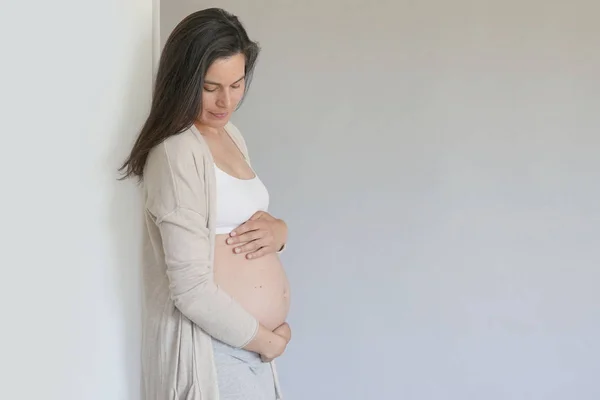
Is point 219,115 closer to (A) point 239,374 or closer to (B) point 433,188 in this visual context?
(A) point 239,374

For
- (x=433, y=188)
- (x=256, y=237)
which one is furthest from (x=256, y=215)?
(x=433, y=188)

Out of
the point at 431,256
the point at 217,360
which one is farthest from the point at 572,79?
the point at 217,360

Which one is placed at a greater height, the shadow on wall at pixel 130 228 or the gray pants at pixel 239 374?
the shadow on wall at pixel 130 228

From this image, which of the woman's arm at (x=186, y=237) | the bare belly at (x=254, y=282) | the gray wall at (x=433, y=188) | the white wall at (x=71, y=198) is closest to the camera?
the white wall at (x=71, y=198)

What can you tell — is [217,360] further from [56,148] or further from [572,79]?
[572,79]

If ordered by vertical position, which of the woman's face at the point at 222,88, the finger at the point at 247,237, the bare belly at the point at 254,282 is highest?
the woman's face at the point at 222,88

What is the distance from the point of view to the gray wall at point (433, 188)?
1.65m

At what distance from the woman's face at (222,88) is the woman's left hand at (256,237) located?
0.19m

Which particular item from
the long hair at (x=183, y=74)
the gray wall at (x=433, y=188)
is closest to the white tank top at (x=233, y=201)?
the long hair at (x=183, y=74)

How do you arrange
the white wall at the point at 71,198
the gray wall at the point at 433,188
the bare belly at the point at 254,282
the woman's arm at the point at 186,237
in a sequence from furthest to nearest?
the gray wall at the point at 433,188
the bare belly at the point at 254,282
the woman's arm at the point at 186,237
the white wall at the point at 71,198

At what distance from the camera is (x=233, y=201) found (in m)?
1.04

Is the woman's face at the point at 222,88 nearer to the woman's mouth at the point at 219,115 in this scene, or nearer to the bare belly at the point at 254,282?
the woman's mouth at the point at 219,115

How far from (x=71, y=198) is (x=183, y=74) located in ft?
0.87

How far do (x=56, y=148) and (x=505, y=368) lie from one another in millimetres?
1405
